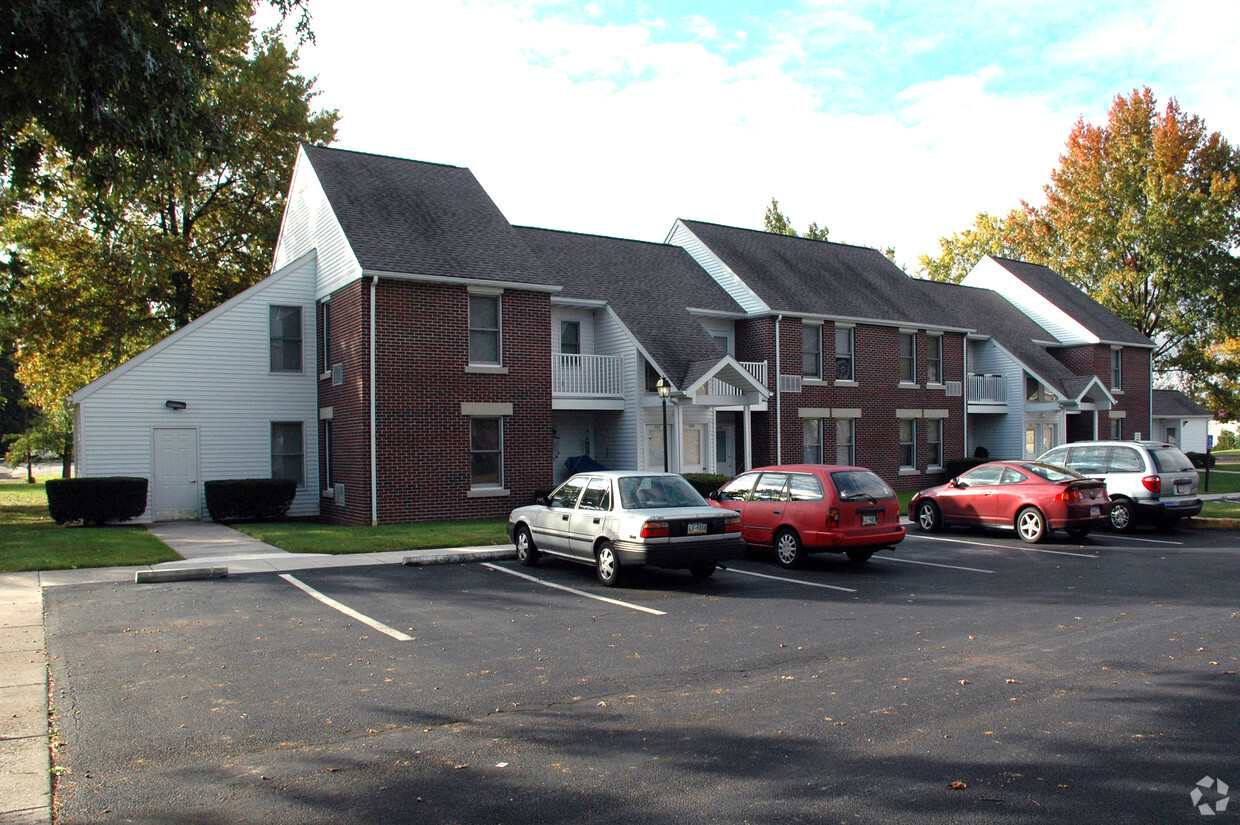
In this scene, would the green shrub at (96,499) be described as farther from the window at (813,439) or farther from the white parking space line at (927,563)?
the window at (813,439)

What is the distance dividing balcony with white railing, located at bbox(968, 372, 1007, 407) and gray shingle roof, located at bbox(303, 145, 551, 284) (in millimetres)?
20115

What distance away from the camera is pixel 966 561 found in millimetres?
14406

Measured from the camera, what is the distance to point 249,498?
22062 mm

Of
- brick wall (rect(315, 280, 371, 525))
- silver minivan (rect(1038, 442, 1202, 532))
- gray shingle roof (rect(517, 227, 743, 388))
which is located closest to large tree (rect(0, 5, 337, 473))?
brick wall (rect(315, 280, 371, 525))

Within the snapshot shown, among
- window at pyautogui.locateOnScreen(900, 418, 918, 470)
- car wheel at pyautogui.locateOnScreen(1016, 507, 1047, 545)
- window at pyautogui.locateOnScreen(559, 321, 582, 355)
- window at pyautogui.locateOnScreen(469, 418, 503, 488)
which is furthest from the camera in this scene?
window at pyautogui.locateOnScreen(900, 418, 918, 470)

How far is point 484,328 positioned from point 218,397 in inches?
276

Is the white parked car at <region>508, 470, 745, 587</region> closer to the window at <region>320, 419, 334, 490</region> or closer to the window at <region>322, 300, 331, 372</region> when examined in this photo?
the window at <region>320, 419, 334, 490</region>

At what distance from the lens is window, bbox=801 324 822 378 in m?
29.9

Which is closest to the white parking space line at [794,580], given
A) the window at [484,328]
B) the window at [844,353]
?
the window at [484,328]

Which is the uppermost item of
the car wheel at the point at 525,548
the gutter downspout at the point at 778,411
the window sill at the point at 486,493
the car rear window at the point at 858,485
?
the gutter downspout at the point at 778,411

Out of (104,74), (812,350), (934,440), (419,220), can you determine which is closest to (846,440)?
(812,350)

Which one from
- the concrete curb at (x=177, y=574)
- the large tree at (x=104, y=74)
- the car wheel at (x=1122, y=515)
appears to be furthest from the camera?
the car wheel at (x=1122, y=515)

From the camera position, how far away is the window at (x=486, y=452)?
22.2 m

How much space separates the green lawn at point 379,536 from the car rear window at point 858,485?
624 cm
